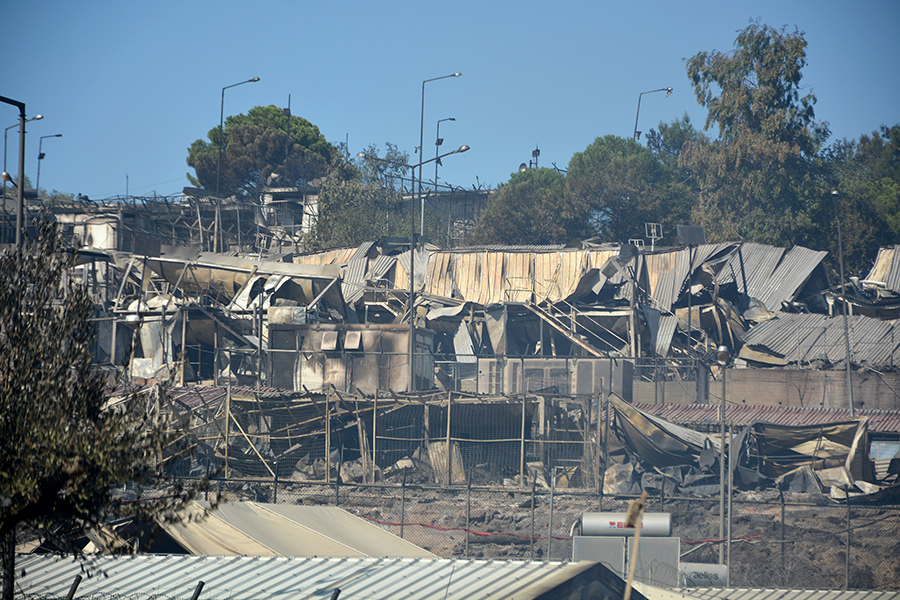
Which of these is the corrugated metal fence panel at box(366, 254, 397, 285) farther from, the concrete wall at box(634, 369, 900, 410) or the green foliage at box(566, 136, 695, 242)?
the concrete wall at box(634, 369, 900, 410)

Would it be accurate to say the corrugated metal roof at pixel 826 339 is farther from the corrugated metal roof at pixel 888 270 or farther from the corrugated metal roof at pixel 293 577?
the corrugated metal roof at pixel 293 577

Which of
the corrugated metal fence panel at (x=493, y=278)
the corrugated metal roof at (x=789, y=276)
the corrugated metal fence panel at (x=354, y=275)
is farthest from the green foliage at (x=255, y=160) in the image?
the corrugated metal roof at (x=789, y=276)

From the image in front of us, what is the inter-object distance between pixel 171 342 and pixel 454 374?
11.8 m

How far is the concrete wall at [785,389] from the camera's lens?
31250mm

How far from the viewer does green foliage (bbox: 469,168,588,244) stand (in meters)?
55.2

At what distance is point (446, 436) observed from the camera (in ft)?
82.0

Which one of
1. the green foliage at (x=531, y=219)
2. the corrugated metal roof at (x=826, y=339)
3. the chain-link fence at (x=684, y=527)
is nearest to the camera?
the chain-link fence at (x=684, y=527)

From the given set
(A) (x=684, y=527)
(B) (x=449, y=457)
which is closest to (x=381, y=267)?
(B) (x=449, y=457)

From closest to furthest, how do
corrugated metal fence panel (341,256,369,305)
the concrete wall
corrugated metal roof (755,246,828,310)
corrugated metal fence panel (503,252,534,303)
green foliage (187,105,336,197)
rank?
the concrete wall < corrugated metal roof (755,246,828,310) < corrugated metal fence panel (503,252,534,303) < corrugated metal fence panel (341,256,369,305) < green foliage (187,105,336,197)

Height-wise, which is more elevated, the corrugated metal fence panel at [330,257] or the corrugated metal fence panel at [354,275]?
the corrugated metal fence panel at [330,257]

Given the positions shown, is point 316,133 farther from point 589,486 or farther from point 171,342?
point 589,486

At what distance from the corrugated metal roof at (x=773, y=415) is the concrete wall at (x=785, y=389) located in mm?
1657

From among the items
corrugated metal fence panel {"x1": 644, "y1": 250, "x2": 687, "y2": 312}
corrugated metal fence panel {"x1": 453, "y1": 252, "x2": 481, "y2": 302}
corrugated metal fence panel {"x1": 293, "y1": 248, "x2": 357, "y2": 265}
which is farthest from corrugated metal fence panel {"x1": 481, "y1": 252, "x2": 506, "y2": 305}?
corrugated metal fence panel {"x1": 293, "y1": 248, "x2": 357, "y2": 265}

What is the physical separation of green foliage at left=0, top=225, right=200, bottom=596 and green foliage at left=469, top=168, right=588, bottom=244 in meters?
46.5
